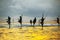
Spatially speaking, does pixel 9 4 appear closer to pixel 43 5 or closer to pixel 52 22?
pixel 43 5

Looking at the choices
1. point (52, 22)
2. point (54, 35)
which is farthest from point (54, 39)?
point (52, 22)

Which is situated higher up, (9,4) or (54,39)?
(9,4)

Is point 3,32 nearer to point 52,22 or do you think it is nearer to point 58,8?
point 52,22

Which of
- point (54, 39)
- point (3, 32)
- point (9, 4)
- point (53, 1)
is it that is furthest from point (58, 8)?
point (3, 32)

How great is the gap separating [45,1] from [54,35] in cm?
83

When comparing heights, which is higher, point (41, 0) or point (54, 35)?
point (41, 0)

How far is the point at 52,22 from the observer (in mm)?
3693

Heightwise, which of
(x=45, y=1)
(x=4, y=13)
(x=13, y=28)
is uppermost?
(x=45, y=1)

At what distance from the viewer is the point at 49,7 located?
3.78 metres

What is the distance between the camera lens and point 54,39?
143 inches

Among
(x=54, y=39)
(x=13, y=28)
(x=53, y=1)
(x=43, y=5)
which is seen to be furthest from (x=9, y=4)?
(x=54, y=39)

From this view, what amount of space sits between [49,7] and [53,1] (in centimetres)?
18

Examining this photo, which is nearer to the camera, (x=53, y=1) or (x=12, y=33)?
(x=12, y=33)

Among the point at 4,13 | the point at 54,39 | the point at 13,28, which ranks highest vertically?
the point at 4,13
